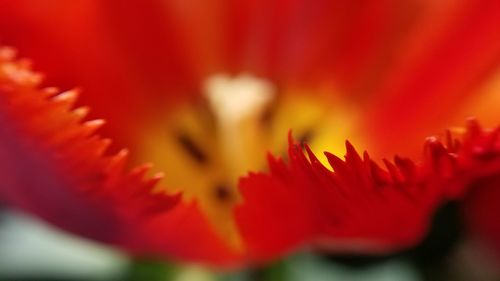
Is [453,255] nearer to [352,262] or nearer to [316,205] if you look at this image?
[352,262]

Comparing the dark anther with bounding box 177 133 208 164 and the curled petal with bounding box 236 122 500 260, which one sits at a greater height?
the dark anther with bounding box 177 133 208 164

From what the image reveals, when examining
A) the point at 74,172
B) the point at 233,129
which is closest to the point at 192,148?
the point at 233,129

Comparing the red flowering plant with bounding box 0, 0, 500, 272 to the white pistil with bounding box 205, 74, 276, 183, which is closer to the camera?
the red flowering plant with bounding box 0, 0, 500, 272

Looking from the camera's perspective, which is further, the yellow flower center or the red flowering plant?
the yellow flower center

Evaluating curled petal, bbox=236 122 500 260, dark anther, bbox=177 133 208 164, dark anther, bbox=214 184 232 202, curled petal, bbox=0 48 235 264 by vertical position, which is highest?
dark anther, bbox=177 133 208 164

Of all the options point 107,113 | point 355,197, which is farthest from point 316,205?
point 107,113

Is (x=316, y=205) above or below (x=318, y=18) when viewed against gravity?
below
